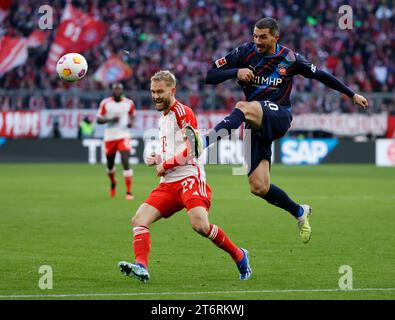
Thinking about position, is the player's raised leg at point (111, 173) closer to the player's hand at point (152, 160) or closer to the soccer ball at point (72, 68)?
the soccer ball at point (72, 68)

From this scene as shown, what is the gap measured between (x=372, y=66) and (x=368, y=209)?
21172 mm

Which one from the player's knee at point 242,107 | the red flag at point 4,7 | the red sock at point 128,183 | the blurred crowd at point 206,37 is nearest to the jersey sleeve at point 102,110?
the red sock at point 128,183

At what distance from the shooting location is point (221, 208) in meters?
18.4

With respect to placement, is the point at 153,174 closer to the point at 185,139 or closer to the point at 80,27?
the point at 80,27

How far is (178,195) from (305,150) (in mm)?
25117

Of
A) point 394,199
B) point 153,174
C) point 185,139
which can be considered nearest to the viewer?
point 185,139

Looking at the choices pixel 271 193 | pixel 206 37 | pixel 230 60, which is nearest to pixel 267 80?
pixel 230 60

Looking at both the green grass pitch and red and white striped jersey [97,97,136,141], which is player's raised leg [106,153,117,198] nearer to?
the green grass pitch

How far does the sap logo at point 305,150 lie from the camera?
33906mm

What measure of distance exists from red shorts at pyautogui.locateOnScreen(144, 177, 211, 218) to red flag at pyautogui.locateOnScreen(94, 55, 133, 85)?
25.6m

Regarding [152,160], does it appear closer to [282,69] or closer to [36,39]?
[282,69]

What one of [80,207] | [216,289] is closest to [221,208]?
[80,207]

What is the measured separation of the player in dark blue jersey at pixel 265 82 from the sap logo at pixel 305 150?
22.4 meters

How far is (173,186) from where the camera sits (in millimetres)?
9609
